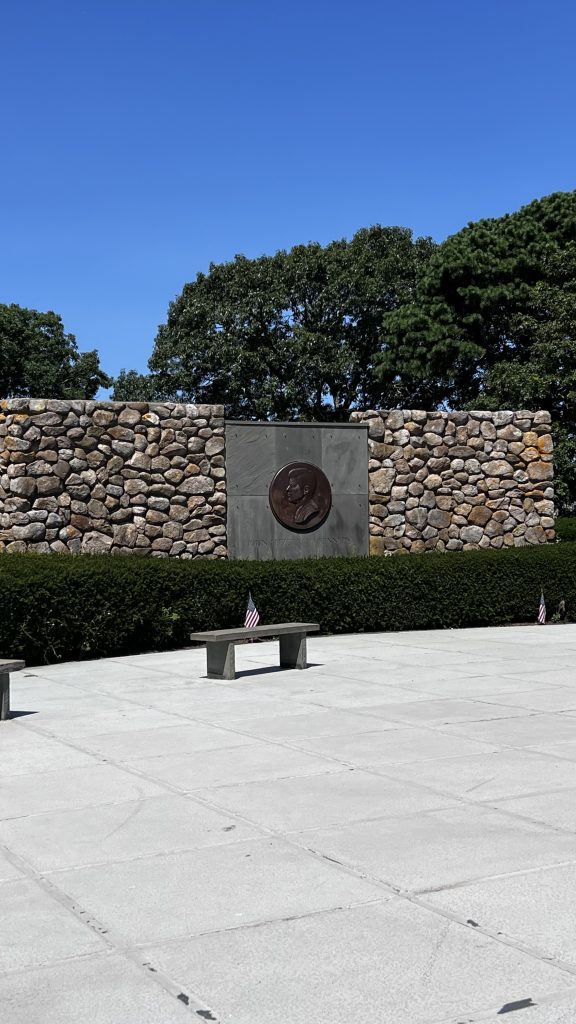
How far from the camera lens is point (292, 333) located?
38.2 meters

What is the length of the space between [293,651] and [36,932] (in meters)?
7.61

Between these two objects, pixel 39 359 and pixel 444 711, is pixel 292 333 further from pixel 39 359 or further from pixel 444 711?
pixel 444 711

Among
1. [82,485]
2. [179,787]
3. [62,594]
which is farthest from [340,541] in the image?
[179,787]

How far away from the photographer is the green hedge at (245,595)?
1232cm

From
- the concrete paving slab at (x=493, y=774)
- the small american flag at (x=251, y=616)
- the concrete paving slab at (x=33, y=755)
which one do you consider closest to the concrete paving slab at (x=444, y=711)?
the concrete paving slab at (x=493, y=774)

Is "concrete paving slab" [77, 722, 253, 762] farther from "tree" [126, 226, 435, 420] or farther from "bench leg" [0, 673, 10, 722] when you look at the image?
"tree" [126, 226, 435, 420]

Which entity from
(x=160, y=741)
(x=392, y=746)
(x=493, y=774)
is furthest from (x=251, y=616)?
(x=493, y=774)

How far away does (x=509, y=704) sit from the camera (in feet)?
30.7

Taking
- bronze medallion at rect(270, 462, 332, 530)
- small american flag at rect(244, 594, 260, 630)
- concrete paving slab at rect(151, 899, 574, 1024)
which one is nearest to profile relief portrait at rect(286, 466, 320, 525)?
bronze medallion at rect(270, 462, 332, 530)

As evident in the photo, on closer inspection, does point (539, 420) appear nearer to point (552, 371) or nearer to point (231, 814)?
point (552, 371)

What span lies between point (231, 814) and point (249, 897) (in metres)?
1.31

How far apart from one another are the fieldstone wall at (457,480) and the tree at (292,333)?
17916 millimetres

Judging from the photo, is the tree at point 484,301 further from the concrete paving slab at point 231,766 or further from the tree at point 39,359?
the concrete paving slab at point 231,766

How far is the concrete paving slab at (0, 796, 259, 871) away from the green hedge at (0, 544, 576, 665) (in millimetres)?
6199
